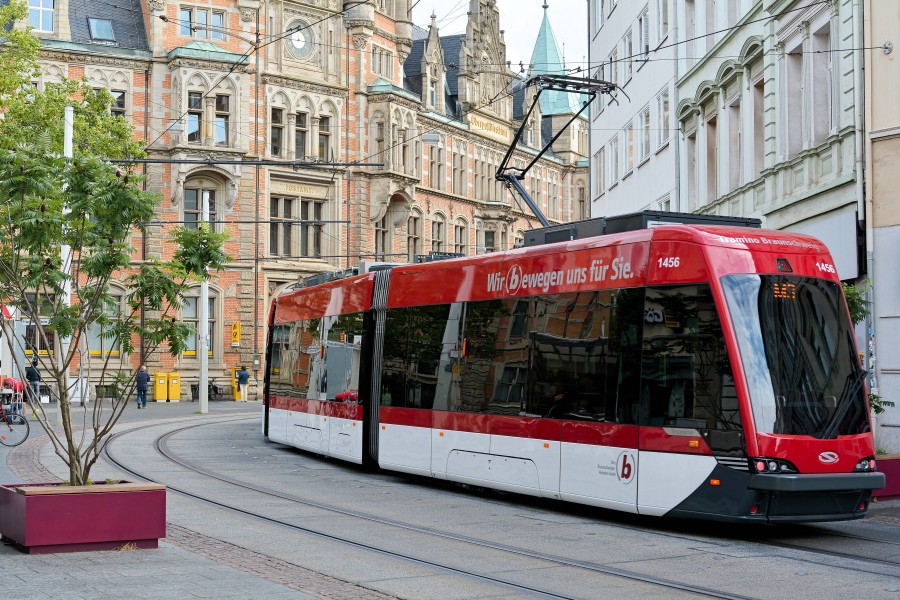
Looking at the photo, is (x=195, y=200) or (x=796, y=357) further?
(x=195, y=200)

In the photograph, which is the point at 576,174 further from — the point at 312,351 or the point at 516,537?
the point at 516,537

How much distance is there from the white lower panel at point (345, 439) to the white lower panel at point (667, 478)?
7615 mm

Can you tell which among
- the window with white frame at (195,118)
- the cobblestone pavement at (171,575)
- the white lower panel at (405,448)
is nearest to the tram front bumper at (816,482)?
the cobblestone pavement at (171,575)

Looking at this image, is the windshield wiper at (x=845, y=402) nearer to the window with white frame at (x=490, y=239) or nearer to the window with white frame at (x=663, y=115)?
the window with white frame at (x=663, y=115)

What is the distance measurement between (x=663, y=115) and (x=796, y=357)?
2162 centimetres

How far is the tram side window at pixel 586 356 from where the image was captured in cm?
1352

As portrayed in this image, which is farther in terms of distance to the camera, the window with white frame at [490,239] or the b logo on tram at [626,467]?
the window with white frame at [490,239]

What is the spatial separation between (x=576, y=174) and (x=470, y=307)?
6774 centimetres

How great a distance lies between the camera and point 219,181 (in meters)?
52.7

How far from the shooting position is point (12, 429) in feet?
85.3

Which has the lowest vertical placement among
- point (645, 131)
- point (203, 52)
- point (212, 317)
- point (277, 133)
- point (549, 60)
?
point (212, 317)

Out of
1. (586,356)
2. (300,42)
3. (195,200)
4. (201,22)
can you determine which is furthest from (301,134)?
(586,356)

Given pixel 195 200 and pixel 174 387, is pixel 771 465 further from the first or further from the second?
pixel 195 200

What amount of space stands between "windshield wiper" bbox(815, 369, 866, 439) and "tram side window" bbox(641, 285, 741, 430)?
914 millimetres
